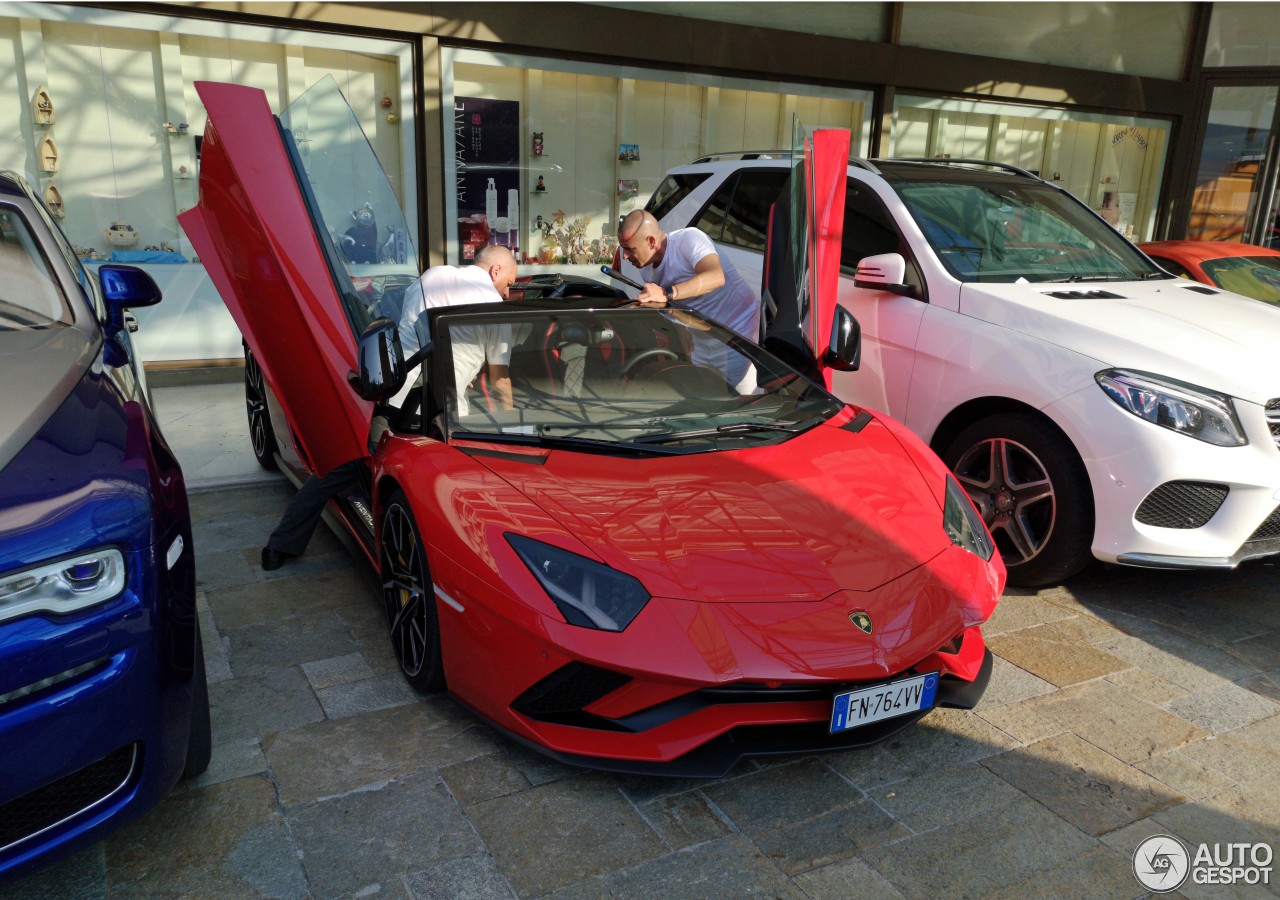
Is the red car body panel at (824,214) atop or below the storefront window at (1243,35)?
below

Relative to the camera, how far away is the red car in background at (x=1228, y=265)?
23.7ft

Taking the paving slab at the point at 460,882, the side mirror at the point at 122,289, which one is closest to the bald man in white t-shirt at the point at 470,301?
the side mirror at the point at 122,289

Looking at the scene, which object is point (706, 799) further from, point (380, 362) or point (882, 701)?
point (380, 362)

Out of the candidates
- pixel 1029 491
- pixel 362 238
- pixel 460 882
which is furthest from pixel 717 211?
pixel 460 882

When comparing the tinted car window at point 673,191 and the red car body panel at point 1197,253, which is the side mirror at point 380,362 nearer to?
the tinted car window at point 673,191

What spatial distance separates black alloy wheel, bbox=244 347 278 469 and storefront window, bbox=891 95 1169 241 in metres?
7.95

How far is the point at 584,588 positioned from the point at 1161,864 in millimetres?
1686

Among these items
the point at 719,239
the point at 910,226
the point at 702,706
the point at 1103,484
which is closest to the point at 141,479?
the point at 702,706

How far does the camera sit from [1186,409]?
3.75 m

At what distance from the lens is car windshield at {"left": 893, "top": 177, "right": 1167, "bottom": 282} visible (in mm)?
4832

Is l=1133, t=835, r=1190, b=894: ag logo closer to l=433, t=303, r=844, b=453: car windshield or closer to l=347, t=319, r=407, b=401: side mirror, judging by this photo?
l=433, t=303, r=844, b=453: car windshield

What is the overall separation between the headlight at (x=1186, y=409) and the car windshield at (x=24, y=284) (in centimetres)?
401

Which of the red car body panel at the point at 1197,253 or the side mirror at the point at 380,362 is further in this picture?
the red car body panel at the point at 1197,253

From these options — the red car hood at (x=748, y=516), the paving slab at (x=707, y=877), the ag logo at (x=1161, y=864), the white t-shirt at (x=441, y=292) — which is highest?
the white t-shirt at (x=441, y=292)
